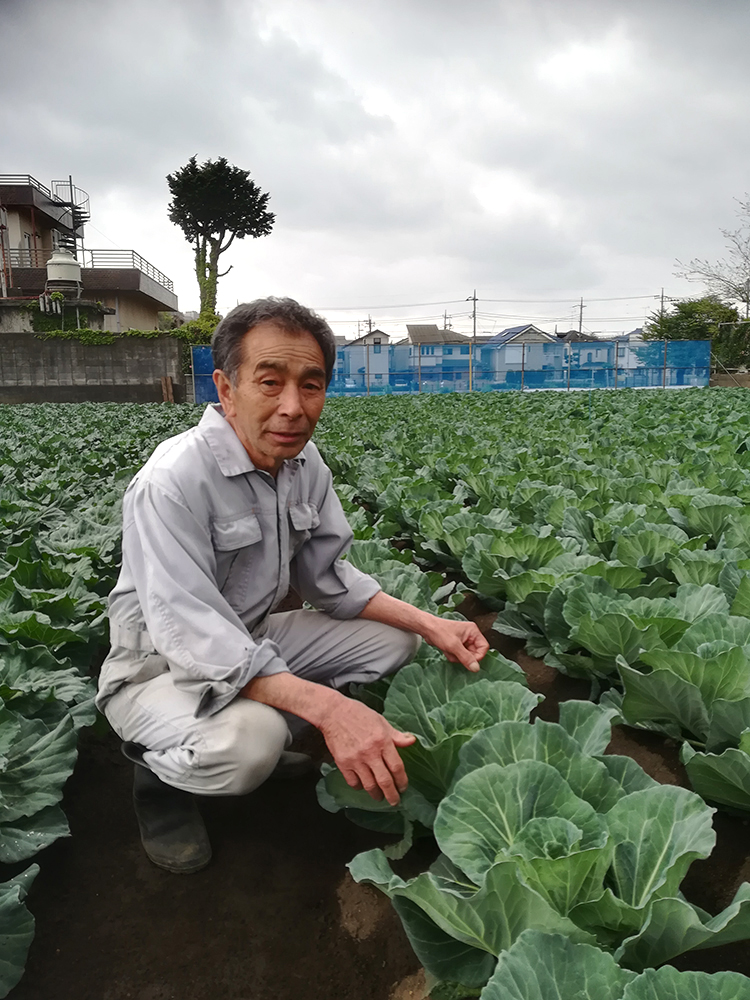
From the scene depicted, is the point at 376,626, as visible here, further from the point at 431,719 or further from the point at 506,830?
the point at 506,830

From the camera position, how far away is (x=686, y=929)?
3.84 ft

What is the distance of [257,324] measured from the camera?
1.93 meters

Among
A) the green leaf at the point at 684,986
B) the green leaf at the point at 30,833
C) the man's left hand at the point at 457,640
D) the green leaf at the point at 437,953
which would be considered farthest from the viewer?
the man's left hand at the point at 457,640

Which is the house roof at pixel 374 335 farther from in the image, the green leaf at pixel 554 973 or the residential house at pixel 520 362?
the green leaf at pixel 554 973

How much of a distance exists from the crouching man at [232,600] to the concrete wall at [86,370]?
2562 centimetres

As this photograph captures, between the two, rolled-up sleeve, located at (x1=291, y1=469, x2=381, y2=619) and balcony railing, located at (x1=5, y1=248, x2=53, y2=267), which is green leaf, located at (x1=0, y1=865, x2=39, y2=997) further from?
balcony railing, located at (x1=5, y1=248, x2=53, y2=267)

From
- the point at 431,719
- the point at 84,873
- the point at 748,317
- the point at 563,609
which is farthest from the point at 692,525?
the point at 748,317

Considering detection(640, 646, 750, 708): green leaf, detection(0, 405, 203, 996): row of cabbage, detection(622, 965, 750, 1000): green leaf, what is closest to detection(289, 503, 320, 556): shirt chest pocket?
detection(0, 405, 203, 996): row of cabbage

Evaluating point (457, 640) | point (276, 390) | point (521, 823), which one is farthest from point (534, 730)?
point (276, 390)

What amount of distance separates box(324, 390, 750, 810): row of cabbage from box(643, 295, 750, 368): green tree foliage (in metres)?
32.3

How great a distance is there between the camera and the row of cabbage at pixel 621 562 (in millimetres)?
1853

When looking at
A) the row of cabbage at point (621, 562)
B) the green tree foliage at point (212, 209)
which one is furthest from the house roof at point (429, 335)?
the row of cabbage at point (621, 562)

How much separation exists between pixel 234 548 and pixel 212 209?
149 ft

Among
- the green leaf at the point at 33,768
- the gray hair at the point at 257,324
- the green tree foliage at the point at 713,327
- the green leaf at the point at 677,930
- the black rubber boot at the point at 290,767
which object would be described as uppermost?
the green tree foliage at the point at 713,327
